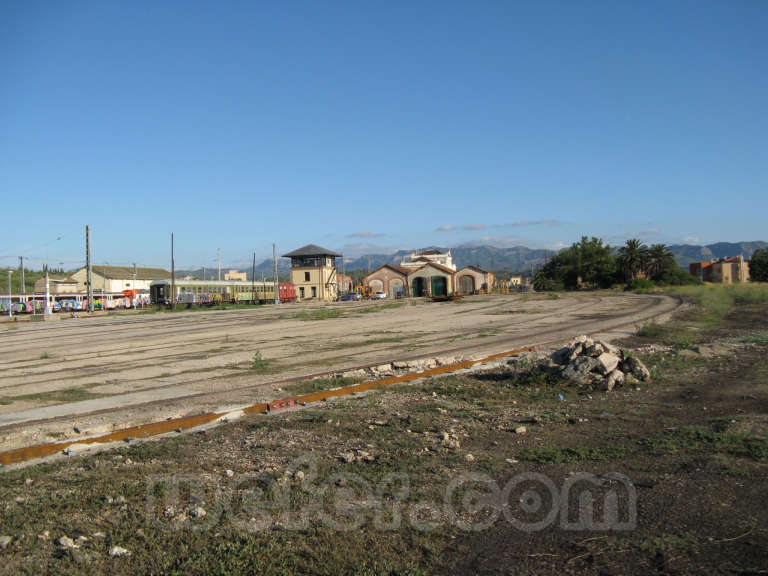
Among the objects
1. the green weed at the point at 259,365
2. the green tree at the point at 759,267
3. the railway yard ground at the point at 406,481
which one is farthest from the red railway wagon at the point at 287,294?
the green tree at the point at 759,267

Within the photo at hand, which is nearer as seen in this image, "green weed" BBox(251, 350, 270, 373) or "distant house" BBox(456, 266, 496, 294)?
"green weed" BBox(251, 350, 270, 373)

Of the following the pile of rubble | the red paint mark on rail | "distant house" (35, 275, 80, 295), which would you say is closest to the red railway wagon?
"distant house" (35, 275, 80, 295)

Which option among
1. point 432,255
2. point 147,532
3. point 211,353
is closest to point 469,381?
point 147,532

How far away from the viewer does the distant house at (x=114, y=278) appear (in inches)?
4405

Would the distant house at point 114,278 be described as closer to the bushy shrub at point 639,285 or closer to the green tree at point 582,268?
the green tree at point 582,268

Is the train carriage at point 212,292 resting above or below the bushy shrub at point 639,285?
above

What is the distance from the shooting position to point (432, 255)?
148250 millimetres

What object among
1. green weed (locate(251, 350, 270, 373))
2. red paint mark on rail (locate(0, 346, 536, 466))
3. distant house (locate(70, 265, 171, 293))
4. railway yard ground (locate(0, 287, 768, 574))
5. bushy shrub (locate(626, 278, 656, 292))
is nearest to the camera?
railway yard ground (locate(0, 287, 768, 574))

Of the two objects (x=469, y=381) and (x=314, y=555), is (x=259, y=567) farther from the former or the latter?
(x=469, y=381)

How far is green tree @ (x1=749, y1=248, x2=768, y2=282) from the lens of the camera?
113375 millimetres

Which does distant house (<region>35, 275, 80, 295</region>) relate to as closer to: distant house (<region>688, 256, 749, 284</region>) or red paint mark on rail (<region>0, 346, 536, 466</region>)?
red paint mark on rail (<region>0, 346, 536, 466</region>)

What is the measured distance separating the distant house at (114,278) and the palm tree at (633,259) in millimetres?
84348

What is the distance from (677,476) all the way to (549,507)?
157 centimetres

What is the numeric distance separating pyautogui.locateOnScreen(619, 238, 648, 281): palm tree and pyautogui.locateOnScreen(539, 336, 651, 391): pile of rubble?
9599 cm
